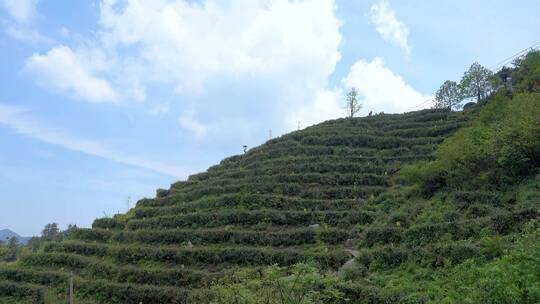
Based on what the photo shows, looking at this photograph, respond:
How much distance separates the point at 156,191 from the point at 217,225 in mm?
8213

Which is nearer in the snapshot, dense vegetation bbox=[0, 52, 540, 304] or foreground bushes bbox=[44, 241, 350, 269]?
dense vegetation bbox=[0, 52, 540, 304]

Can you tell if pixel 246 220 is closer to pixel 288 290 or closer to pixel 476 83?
pixel 288 290

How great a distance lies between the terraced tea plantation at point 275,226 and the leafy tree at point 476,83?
6.29 meters

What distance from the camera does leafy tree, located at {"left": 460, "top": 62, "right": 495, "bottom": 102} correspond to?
2930cm

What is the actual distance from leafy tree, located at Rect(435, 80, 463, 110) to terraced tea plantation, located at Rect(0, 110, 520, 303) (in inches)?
285

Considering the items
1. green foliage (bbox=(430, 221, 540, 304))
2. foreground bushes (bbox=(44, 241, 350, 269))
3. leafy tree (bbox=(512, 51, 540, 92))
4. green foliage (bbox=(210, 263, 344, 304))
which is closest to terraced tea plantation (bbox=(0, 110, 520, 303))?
foreground bushes (bbox=(44, 241, 350, 269))

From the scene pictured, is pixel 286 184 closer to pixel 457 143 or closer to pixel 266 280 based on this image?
pixel 457 143

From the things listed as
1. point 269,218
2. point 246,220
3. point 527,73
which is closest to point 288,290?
point 269,218

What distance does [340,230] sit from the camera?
14.6m

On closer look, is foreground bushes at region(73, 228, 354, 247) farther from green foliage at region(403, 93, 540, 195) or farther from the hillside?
green foliage at region(403, 93, 540, 195)

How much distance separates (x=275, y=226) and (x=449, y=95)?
21002 mm

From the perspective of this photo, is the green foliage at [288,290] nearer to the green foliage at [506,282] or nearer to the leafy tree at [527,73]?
the green foliage at [506,282]

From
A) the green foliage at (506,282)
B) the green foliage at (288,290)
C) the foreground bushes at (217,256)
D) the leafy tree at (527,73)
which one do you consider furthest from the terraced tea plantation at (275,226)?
the green foliage at (288,290)

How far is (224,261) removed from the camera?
1442cm
